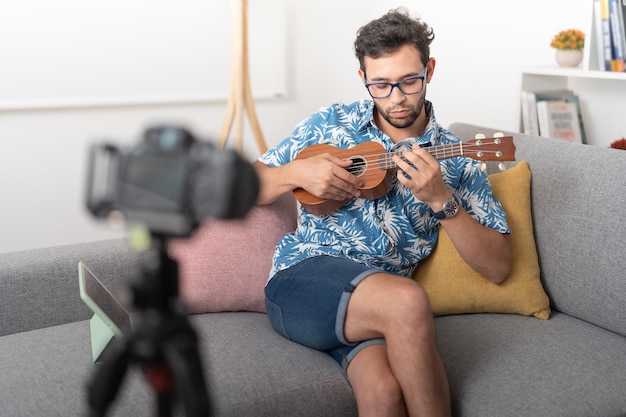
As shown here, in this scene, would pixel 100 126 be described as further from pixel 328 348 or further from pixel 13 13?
pixel 328 348

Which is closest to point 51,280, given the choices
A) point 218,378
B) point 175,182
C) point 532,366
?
point 218,378

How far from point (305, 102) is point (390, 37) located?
2.04 meters

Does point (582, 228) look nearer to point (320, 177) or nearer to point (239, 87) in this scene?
point (320, 177)

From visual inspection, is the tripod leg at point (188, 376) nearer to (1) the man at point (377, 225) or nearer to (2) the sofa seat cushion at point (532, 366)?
(1) the man at point (377, 225)

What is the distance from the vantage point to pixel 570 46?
9.34 feet

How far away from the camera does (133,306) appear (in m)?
0.85

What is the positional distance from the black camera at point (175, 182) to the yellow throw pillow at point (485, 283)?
1.39 m

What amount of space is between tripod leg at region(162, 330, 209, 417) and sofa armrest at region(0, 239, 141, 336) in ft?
4.37

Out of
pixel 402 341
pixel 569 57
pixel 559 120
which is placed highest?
pixel 569 57

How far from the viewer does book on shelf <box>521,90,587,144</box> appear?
2920 mm

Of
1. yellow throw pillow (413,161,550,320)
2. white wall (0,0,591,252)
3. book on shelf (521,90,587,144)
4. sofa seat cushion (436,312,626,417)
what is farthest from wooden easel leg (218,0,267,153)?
sofa seat cushion (436,312,626,417)

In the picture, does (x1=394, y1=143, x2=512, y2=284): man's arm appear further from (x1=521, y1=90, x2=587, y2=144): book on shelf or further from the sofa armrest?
(x1=521, y1=90, x2=587, y2=144): book on shelf

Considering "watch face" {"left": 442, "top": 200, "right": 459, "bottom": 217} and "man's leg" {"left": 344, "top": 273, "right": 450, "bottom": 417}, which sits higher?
"watch face" {"left": 442, "top": 200, "right": 459, "bottom": 217}

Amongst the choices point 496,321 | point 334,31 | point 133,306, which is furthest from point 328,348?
point 334,31
